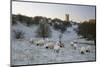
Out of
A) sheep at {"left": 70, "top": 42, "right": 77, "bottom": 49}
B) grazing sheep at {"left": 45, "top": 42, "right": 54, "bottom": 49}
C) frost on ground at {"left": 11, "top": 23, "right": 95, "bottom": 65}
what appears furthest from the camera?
sheep at {"left": 70, "top": 42, "right": 77, "bottom": 49}

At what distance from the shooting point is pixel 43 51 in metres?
2.59

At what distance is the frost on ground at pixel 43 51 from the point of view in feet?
8.09

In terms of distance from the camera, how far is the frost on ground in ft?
8.09

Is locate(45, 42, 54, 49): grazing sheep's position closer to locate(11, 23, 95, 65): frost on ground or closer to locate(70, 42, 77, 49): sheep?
locate(11, 23, 95, 65): frost on ground

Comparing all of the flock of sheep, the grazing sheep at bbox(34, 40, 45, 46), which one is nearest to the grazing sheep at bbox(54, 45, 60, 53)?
the flock of sheep

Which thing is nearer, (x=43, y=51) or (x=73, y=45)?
(x=43, y=51)

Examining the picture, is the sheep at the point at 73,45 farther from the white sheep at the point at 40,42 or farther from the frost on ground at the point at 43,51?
the white sheep at the point at 40,42

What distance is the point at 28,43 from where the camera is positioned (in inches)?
99.4

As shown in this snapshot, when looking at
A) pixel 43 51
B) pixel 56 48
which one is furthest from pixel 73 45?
pixel 43 51

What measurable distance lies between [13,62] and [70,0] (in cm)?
110

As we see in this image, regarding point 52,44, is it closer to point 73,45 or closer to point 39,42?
point 39,42

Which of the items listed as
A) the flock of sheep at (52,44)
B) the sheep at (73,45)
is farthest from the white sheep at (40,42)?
the sheep at (73,45)

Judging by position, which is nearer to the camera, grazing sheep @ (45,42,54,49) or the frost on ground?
the frost on ground

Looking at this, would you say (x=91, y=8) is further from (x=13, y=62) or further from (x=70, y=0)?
(x=13, y=62)
